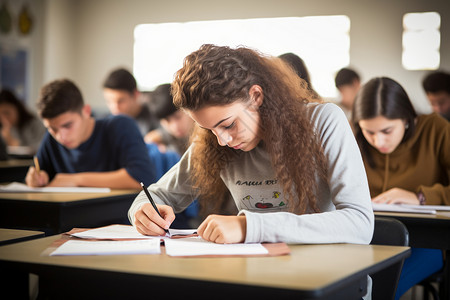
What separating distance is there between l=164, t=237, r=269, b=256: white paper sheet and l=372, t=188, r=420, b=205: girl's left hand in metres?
1.23

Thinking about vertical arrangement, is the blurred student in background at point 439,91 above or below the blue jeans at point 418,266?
above

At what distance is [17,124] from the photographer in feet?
21.1

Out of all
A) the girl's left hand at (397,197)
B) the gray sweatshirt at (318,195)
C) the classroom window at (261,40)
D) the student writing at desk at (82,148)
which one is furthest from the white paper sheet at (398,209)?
the classroom window at (261,40)

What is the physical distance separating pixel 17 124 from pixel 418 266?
5.30 metres

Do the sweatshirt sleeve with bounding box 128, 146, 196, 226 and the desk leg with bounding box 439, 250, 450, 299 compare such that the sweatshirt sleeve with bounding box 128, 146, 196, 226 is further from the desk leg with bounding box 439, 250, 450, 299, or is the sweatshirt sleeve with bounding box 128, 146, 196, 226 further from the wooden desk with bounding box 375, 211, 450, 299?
the desk leg with bounding box 439, 250, 450, 299

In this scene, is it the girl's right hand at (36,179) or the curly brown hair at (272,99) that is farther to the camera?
the girl's right hand at (36,179)

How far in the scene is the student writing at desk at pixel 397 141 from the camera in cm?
253

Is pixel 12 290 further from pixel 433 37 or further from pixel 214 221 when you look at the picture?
pixel 433 37

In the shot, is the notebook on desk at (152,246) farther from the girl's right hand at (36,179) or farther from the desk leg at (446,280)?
the girl's right hand at (36,179)

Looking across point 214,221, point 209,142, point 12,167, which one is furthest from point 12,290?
point 12,167

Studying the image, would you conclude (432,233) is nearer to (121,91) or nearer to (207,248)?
(207,248)

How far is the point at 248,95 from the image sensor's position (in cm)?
154

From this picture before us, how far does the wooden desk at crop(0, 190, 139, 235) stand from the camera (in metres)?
2.25

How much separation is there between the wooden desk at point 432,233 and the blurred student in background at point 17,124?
5.04 metres
